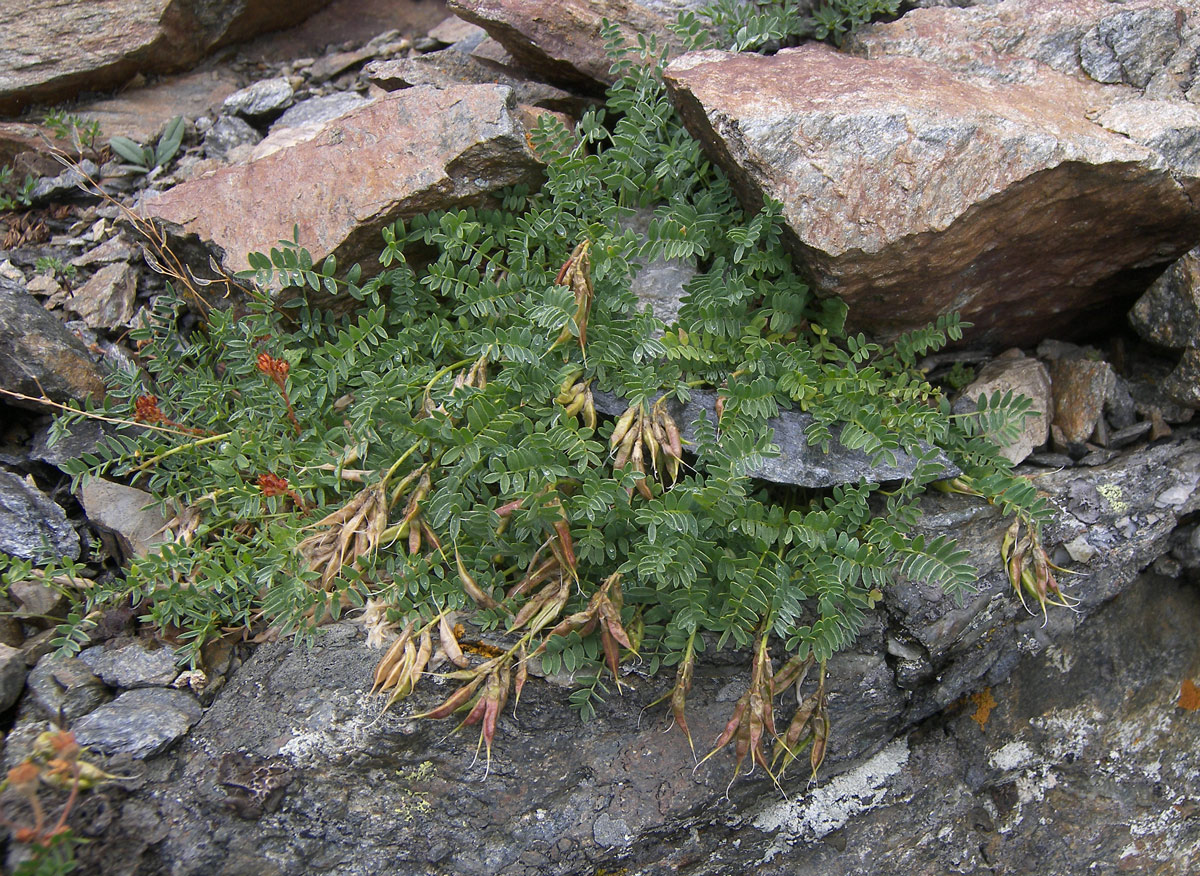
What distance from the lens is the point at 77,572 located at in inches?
134

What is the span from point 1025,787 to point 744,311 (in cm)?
228

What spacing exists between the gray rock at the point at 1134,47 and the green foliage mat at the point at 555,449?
139cm

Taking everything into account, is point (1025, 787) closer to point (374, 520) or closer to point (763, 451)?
point (763, 451)

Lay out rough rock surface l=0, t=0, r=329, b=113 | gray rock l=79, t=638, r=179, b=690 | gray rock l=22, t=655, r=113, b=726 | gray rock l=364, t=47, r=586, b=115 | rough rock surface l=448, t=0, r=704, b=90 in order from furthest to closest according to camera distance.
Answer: rough rock surface l=0, t=0, r=329, b=113 < gray rock l=364, t=47, r=586, b=115 < rough rock surface l=448, t=0, r=704, b=90 < gray rock l=79, t=638, r=179, b=690 < gray rock l=22, t=655, r=113, b=726

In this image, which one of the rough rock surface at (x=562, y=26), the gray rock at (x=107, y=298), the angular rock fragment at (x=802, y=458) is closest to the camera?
the angular rock fragment at (x=802, y=458)

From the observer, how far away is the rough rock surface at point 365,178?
146 inches

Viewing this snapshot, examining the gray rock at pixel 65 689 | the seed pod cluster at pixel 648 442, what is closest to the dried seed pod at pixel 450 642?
the seed pod cluster at pixel 648 442

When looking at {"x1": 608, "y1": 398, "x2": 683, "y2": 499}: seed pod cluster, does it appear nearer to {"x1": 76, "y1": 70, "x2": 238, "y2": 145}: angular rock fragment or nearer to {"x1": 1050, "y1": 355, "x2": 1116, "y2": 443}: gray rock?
{"x1": 1050, "y1": 355, "x2": 1116, "y2": 443}: gray rock

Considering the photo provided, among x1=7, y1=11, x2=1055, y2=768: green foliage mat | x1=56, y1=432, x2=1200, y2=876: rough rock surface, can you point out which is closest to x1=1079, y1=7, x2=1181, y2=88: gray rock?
x1=7, y1=11, x2=1055, y2=768: green foliage mat

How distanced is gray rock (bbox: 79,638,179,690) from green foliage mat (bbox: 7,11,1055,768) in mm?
106

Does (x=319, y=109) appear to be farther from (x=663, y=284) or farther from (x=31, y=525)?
(x=31, y=525)

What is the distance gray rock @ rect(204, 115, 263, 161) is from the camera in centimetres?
462

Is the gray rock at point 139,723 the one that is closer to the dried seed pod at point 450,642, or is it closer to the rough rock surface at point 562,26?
the dried seed pod at point 450,642

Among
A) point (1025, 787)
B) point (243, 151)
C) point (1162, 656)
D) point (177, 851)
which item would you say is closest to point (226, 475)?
point (177, 851)
